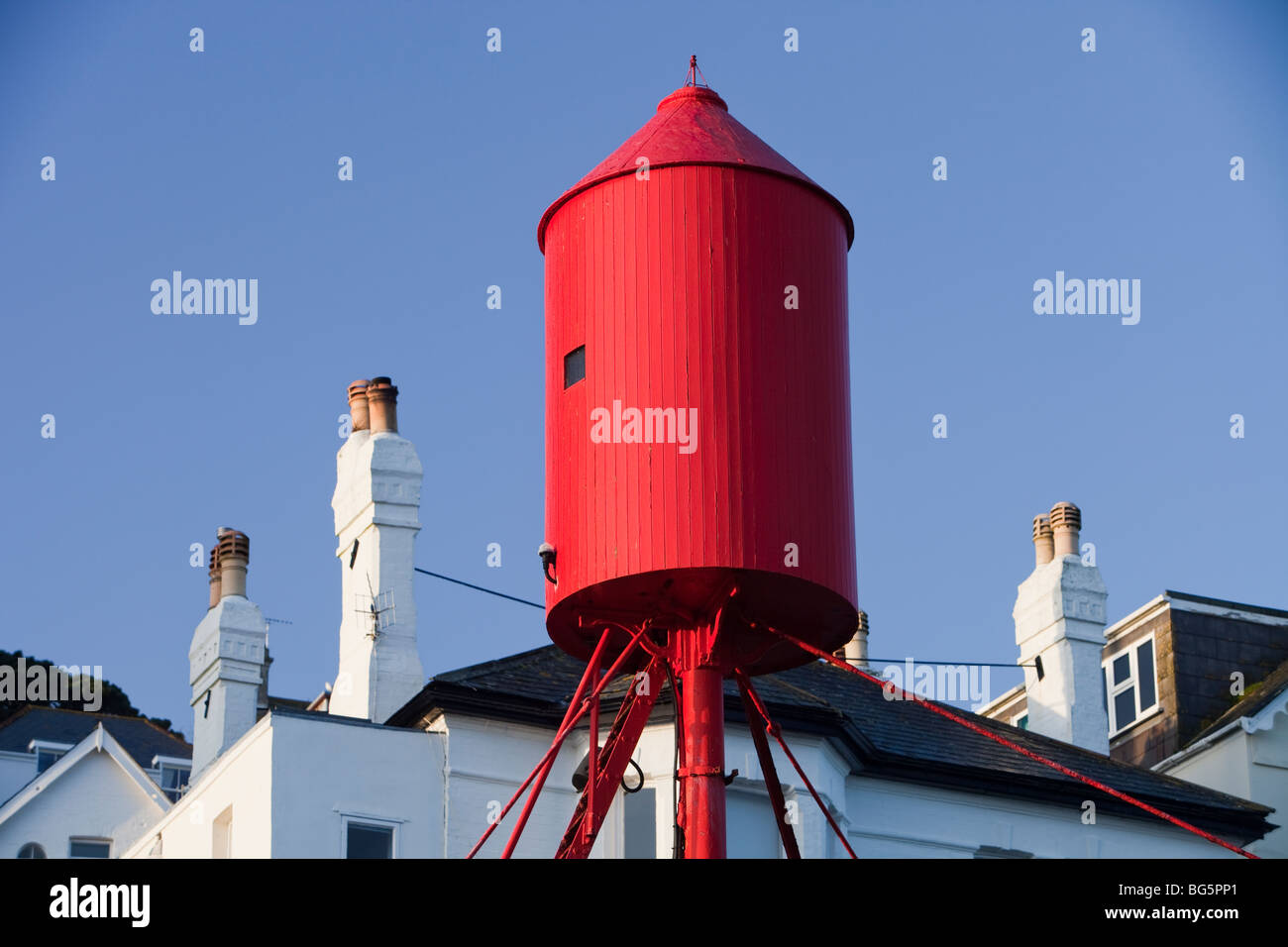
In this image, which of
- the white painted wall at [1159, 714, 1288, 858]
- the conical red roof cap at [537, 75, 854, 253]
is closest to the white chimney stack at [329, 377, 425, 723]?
the conical red roof cap at [537, 75, 854, 253]

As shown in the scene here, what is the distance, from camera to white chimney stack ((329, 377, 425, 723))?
83.9ft

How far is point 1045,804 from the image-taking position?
27438 mm

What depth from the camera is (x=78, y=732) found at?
149 ft

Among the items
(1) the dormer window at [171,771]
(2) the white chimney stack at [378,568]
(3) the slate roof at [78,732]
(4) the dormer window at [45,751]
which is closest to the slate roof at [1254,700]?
(2) the white chimney stack at [378,568]

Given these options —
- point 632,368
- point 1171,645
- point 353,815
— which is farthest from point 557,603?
point 1171,645

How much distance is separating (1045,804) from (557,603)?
1276cm

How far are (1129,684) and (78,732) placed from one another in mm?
22189

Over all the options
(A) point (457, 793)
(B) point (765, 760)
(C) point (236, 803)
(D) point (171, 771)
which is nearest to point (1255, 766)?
(A) point (457, 793)

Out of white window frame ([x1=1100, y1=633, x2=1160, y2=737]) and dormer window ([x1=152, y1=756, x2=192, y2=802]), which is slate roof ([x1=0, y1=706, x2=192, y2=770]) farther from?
white window frame ([x1=1100, y1=633, x2=1160, y2=737])

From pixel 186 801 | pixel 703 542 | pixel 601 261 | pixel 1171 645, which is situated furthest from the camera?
pixel 1171 645
